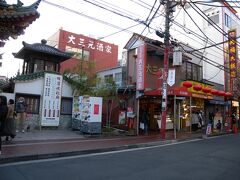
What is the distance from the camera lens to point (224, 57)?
32406mm

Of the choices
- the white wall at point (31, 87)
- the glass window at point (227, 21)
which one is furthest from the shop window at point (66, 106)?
the glass window at point (227, 21)

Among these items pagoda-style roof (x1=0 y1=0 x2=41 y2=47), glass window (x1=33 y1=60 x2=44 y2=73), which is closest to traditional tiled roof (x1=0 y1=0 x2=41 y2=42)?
pagoda-style roof (x1=0 y1=0 x2=41 y2=47)

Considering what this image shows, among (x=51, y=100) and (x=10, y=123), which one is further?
(x=51, y=100)

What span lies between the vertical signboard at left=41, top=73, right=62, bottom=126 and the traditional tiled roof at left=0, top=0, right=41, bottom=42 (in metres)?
9.90

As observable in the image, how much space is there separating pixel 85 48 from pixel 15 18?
32835 millimetres

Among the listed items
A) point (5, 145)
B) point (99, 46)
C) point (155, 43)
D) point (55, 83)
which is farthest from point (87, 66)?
point (99, 46)

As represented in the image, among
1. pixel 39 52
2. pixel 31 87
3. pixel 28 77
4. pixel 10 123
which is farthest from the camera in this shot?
pixel 39 52

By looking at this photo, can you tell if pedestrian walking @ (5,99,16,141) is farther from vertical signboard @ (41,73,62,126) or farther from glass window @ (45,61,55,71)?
glass window @ (45,61,55,71)

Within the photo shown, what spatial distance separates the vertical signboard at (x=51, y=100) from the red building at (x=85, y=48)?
653 inches

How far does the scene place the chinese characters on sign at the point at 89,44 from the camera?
39.7 m

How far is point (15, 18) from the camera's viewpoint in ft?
28.2

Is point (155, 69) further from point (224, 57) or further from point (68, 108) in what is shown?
point (224, 57)

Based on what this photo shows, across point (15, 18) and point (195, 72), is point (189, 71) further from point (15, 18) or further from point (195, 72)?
point (15, 18)

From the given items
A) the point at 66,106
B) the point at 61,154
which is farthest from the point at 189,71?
the point at 61,154
